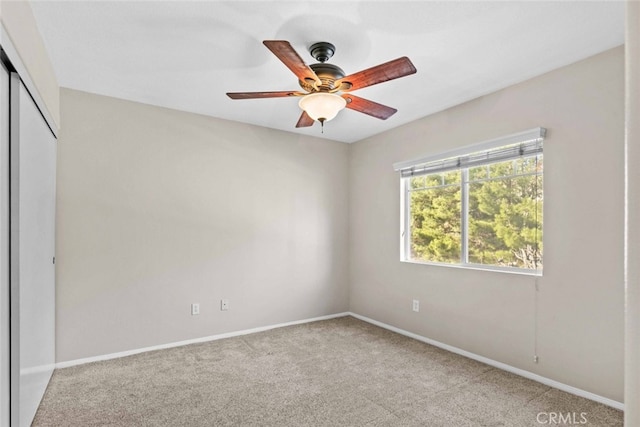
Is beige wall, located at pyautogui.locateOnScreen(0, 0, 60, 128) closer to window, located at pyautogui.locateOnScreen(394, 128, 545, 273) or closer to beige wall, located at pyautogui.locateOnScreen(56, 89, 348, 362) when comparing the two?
beige wall, located at pyautogui.locateOnScreen(56, 89, 348, 362)

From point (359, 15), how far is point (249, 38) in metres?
0.73

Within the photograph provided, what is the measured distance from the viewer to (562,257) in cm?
271

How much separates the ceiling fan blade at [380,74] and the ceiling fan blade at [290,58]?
196mm

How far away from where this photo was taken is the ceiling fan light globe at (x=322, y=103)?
2.32m

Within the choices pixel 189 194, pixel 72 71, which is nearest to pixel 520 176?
pixel 189 194

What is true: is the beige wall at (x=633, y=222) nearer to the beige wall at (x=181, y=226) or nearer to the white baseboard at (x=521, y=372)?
the white baseboard at (x=521, y=372)

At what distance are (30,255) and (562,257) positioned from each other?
3628 millimetres

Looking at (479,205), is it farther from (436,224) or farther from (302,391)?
(302,391)

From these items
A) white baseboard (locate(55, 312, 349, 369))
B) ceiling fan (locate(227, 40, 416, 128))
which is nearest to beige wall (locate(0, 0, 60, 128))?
ceiling fan (locate(227, 40, 416, 128))

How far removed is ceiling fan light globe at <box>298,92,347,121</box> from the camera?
7.60ft

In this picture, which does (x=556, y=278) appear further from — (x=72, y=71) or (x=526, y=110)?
(x=72, y=71)

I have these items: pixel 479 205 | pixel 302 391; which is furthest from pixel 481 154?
pixel 302 391

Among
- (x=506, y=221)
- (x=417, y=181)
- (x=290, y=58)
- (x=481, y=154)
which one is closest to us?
(x=290, y=58)

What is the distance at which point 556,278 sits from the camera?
2.74 m
